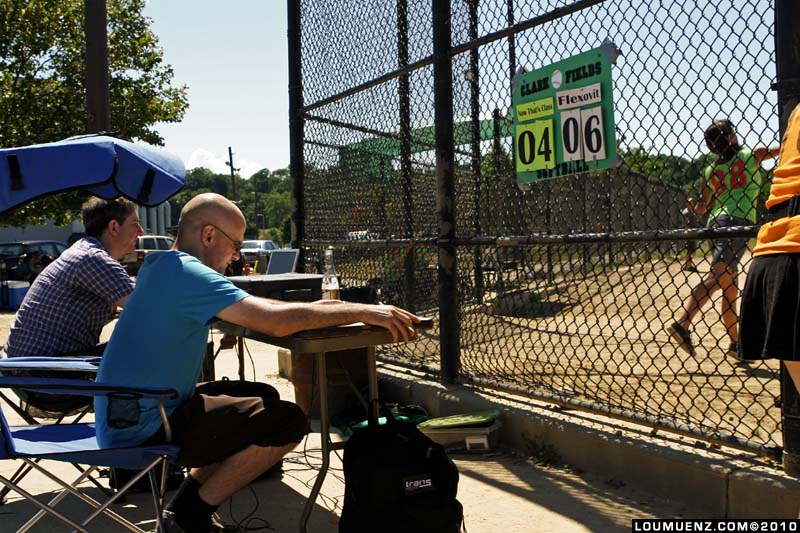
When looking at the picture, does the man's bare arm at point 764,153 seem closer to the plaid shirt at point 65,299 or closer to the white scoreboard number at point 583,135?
the white scoreboard number at point 583,135

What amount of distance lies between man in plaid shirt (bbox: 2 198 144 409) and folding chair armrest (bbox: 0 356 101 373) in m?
0.51

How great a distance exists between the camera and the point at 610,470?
3867 mm

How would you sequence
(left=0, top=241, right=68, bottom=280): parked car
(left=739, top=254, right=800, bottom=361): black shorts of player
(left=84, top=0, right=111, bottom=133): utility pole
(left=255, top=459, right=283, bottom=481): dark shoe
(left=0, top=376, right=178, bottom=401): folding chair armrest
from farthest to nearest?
1. (left=0, top=241, right=68, bottom=280): parked car
2. (left=84, top=0, right=111, bottom=133): utility pole
3. (left=255, top=459, right=283, bottom=481): dark shoe
4. (left=0, top=376, right=178, bottom=401): folding chair armrest
5. (left=739, top=254, right=800, bottom=361): black shorts of player

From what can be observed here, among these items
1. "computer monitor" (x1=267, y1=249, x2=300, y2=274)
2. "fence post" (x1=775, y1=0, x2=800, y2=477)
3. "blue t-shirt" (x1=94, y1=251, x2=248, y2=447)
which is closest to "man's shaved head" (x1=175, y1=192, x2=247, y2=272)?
"blue t-shirt" (x1=94, y1=251, x2=248, y2=447)

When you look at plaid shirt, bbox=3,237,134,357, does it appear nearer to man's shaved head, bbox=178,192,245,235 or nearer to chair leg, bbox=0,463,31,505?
chair leg, bbox=0,463,31,505

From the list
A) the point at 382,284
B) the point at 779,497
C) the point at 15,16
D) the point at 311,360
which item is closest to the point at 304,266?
the point at 382,284

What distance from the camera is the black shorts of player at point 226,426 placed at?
2916 mm

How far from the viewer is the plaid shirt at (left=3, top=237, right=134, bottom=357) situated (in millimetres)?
3969

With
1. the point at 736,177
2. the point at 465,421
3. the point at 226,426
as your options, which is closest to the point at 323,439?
the point at 226,426

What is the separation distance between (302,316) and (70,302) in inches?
67.5

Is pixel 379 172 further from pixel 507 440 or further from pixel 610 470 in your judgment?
pixel 610 470

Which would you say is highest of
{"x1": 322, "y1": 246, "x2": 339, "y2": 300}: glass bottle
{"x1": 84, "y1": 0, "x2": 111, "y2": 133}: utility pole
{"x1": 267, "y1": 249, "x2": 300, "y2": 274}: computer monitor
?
{"x1": 84, "y1": 0, "x2": 111, "y2": 133}: utility pole

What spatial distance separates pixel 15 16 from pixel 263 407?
18.0 meters

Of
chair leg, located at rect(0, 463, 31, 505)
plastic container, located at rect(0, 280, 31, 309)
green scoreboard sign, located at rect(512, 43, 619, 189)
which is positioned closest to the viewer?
chair leg, located at rect(0, 463, 31, 505)
